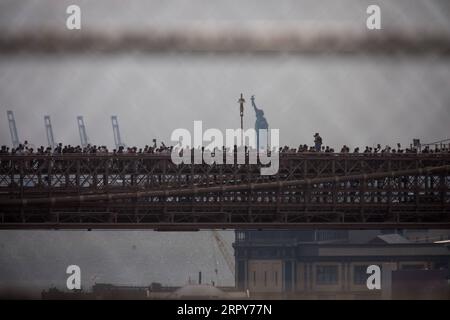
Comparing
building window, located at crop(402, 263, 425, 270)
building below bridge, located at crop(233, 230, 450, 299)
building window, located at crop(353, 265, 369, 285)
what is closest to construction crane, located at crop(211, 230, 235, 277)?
building below bridge, located at crop(233, 230, 450, 299)

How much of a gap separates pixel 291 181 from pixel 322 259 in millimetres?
48191

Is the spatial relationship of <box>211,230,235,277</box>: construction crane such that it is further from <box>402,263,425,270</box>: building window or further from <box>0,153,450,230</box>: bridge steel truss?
<box>0,153,450,230</box>: bridge steel truss

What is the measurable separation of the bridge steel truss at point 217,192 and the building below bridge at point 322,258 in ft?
74.2

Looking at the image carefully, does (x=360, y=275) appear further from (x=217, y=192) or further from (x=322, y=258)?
(x=217, y=192)

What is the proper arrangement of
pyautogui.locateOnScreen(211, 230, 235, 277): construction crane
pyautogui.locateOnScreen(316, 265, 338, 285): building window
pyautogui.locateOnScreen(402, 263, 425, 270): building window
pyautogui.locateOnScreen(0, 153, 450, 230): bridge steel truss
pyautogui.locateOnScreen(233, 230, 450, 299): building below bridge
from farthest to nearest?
pyautogui.locateOnScreen(211, 230, 235, 277): construction crane
pyautogui.locateOnScreen(316, 265, 338, 285): building window
pyautogui.locateOnScreen(233, 230, 450, 299): building below bridge
pyautogui.locateOnScreen(402, 263, 425, 270): building window
pyautogui.locateOnScreen(0, 153, 450, 230): bridge steel truss

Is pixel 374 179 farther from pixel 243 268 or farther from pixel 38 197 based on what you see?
pixel 243 268

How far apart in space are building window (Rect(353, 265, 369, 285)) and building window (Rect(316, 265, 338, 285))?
2.71 meters

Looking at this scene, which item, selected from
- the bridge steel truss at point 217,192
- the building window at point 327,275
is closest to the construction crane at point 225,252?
the building window at point 327,275

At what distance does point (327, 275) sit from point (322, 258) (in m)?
6.89

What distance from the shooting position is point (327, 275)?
350ft

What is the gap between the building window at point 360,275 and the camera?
101 meters

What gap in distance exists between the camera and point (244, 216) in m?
70.9

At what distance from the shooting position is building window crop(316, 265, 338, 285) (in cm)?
10631

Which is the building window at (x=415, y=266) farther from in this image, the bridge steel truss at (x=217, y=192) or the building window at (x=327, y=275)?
the bridge steel truss at (x=217, y=192)
